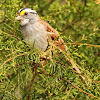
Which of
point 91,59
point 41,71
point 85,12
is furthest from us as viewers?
point 85,12

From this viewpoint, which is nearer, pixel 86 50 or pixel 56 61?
pixel 56 61

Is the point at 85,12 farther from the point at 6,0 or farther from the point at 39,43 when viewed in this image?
the point at 6,0

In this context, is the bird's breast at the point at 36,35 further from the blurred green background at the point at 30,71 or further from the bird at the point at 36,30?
the blurred green background at the point at 30,71

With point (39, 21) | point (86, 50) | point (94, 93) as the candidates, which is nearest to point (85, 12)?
point (86, 50)

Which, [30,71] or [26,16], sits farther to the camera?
[26,16]

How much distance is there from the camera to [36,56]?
7.82 feet

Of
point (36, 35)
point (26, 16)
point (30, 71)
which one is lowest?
point (30, 71)

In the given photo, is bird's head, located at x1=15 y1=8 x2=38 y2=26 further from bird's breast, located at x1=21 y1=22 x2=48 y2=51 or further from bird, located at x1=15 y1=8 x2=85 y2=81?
bird's breast, located at x1=21 y1=22 x2=48 y2=51

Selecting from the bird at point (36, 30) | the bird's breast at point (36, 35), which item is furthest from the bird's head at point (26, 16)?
Answer: the bird's breast at point (36, 35)

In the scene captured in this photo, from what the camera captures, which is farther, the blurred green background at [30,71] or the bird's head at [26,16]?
the bird's head at [26,16]

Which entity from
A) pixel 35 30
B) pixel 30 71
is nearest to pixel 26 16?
pixel 35 30

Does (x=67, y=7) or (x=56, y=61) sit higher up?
(x=67, y=7)

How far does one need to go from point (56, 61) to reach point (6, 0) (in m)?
1.14

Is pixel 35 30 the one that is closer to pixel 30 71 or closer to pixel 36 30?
pixel 36 30
